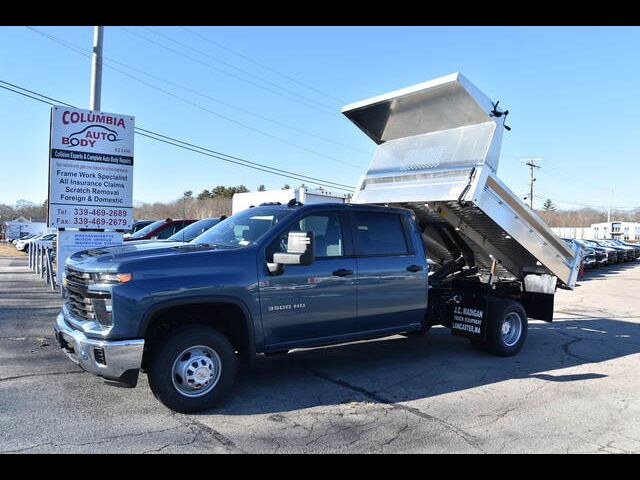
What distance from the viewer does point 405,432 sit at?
459cm

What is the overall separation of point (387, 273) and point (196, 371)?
2.48 m

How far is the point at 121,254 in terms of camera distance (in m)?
4.91

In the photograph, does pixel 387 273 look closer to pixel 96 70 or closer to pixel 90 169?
pixel 90 169

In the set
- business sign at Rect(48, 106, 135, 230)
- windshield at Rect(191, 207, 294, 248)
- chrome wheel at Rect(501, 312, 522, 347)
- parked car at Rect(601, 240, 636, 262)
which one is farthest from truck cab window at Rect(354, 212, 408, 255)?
parked car at Rect(601, 240, 636, 262)

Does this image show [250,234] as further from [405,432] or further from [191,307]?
[405,432]

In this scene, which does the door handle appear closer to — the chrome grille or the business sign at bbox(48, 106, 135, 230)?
the chrome grille

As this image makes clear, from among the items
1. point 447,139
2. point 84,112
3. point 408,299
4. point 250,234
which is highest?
point 84,112

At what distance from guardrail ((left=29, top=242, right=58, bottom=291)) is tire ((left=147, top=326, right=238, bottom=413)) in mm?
9697

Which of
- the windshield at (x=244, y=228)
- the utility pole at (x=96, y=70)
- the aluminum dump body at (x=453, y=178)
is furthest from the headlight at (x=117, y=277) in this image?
the utility pole at (x=96, y=70)

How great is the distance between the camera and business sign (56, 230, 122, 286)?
10.8 metres

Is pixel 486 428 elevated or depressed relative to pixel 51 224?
depressed

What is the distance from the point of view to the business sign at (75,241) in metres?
10.8

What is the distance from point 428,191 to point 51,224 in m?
7.47
